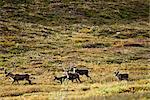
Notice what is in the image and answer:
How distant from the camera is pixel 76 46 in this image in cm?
8462

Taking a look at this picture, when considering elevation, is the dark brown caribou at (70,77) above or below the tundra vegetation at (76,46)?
above

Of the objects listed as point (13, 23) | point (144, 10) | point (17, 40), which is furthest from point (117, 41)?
point (144, 10)

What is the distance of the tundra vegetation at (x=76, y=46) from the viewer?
36.9 meters

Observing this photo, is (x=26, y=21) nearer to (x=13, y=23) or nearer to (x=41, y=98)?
(x=13, y=23)

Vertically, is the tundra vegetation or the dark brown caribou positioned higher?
the dark brown caribou

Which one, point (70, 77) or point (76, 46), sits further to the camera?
point (76, 46)

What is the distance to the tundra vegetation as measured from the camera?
36906 millimetres

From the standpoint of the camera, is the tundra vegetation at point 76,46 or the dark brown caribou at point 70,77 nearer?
the tundra vegetation at point 76,46

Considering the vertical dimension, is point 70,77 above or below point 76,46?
above

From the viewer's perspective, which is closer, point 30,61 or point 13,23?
point 30,61

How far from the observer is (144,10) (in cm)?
14338

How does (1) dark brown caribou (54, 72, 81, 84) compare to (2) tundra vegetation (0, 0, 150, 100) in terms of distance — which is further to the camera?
(1) dark brown caribou (54, 72, 81, 84)

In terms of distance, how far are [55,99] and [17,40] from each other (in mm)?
60453

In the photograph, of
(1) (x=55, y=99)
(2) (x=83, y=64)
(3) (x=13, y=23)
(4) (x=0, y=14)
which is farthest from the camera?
(4) (x=0, y=14)
